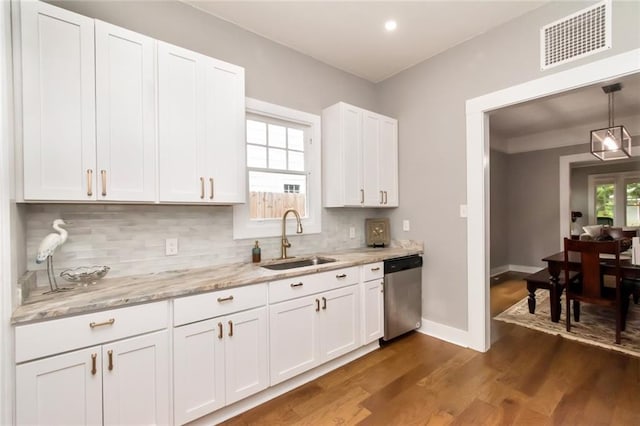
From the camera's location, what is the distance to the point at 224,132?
7.21 feet

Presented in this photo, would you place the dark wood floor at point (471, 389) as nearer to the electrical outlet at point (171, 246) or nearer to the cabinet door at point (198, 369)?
the cabinet door at point (198, 369)

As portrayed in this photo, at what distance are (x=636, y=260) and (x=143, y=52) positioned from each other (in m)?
4.65

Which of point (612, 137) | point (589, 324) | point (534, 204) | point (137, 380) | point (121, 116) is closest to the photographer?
point (137, 380)

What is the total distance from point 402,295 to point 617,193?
7963mm

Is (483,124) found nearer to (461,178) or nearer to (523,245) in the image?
(461,178)

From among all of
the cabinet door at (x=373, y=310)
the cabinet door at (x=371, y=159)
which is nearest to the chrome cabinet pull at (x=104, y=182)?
the cabinet door at (x=373, y=310)

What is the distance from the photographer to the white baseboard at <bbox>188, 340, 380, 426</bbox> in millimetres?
1903

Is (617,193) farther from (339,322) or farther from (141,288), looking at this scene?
(141,288)

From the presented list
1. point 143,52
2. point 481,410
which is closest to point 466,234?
point 481,410

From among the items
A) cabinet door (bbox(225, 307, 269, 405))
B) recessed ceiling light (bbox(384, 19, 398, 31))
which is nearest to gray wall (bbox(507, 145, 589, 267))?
recessed ceiling light (bbox(384, 19, 398, 31))

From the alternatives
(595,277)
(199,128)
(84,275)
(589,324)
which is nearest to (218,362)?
(84,275)

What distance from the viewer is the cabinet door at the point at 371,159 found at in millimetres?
3174

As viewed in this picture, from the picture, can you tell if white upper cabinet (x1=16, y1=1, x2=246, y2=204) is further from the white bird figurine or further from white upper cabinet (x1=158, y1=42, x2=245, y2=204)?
the white bird figurine

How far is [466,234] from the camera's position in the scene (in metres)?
2.90
